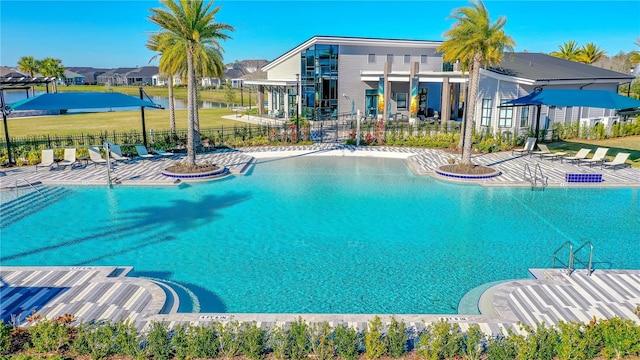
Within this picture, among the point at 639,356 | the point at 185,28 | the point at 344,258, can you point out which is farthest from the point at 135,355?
the point at 185,28

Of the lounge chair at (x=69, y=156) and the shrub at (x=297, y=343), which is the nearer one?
the shrub at (x=297, y=343)

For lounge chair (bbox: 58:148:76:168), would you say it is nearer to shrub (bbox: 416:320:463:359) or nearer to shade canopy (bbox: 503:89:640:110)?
shrub (bbox: 416:320:463:359)

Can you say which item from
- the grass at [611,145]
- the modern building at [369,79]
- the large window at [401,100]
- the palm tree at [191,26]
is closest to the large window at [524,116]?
the grass at [611,145]

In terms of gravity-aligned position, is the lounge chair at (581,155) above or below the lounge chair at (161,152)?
above

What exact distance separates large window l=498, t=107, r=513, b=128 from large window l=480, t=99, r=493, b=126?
0.82 m

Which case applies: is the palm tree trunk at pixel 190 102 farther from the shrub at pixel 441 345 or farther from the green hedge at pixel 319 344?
the shrub at pixel 441 345

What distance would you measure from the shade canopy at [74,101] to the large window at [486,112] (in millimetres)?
20051

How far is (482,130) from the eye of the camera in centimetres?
2930

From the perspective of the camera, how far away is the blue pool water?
10547 millimetres

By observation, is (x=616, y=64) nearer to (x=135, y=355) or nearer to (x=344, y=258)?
(x=344, y=258)

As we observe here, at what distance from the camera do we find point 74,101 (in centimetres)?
2191

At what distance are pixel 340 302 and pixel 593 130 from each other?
88.7 feet

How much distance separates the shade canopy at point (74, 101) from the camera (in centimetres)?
2091

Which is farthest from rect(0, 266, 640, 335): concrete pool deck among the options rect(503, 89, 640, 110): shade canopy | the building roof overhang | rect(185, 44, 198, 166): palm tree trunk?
the building roof overhang
